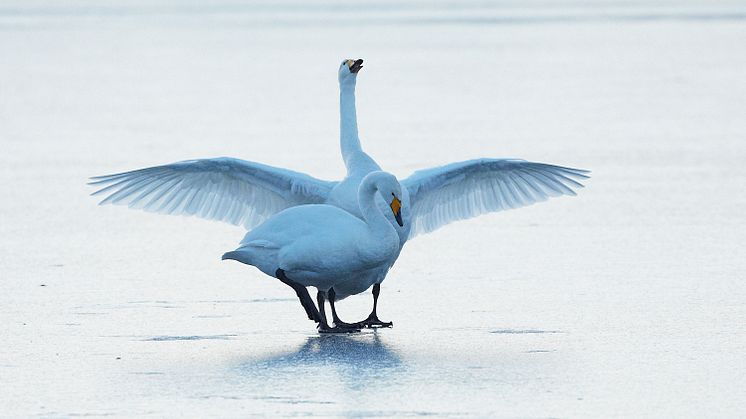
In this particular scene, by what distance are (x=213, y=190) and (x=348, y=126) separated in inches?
35.4

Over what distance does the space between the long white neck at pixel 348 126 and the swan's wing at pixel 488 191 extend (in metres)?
0.50

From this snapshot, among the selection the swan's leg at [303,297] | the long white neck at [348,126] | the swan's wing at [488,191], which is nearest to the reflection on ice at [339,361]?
the swan's leg at [303,297]

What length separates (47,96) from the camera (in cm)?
2347

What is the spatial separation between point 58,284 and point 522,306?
269 centimetres

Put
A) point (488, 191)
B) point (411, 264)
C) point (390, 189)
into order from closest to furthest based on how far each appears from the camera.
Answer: point (390, 189) → point (488, 191) → point (411, 264)

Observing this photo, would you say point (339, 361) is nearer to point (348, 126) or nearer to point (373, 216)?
point (373, 216)

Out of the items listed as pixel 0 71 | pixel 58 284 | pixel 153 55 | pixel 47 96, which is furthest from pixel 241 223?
pixel 153 55

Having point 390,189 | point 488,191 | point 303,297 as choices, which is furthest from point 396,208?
point 488,191

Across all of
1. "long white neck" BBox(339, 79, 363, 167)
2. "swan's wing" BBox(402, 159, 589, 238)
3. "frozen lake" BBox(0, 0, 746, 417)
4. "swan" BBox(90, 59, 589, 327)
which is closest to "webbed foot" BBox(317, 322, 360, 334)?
"frozen lake" BBox(0, 0, 746, 417)

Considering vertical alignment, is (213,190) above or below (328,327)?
above

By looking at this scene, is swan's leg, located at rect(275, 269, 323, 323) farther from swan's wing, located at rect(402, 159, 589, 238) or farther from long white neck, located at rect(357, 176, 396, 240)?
swan's wing, located at rect(402, 159, 589, 238)

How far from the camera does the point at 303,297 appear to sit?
8.39 meters

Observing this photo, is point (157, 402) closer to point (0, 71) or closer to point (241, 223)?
point (241, 223)

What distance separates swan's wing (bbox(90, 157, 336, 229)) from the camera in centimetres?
955
